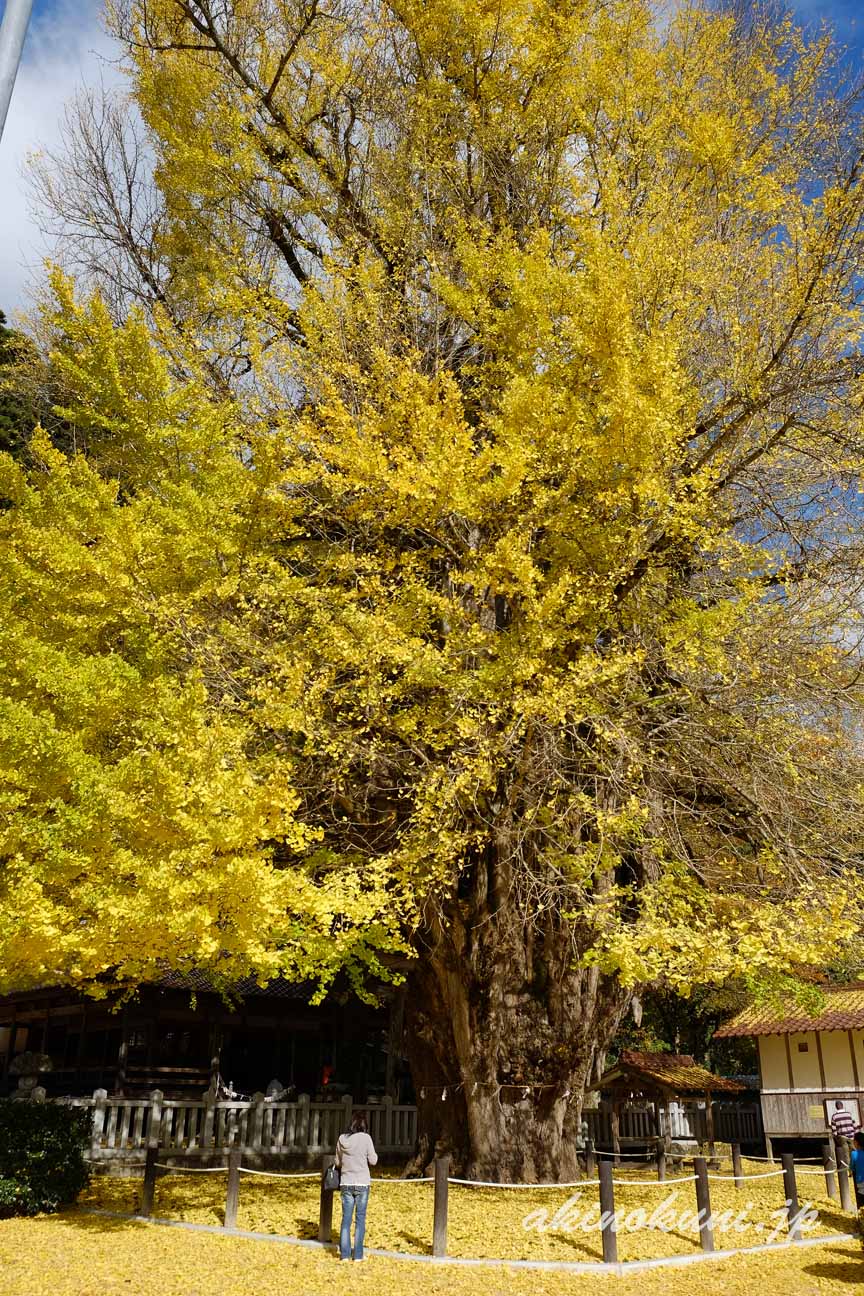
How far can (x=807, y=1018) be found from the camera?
16359 millimetres

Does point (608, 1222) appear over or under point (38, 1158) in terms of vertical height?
under

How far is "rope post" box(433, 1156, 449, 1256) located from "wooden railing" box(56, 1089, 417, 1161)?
5.36 metres

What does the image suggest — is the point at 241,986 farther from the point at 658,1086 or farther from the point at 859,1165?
the point at 859,1165

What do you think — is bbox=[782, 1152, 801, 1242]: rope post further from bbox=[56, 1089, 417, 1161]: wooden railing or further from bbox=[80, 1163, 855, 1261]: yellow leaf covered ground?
bbox=[56, 1089, 417, 1161]: wooden railing

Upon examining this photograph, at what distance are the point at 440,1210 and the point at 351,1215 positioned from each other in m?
0.74

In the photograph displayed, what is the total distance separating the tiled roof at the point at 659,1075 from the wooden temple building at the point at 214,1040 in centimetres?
402

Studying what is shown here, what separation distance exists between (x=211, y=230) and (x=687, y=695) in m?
10.1

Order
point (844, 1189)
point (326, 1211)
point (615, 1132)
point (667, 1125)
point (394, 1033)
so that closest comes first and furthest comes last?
point (326, 1211), point (844, 1189), point (615, 1132), point (394, 1033), point (667, 1125)

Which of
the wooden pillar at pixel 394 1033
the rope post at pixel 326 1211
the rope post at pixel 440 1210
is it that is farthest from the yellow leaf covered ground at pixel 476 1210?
the wooden pillar at pixel 394 1033

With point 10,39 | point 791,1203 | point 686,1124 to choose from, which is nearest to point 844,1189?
point 791,1203

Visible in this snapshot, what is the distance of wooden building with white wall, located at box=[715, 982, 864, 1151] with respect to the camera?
15.9 m

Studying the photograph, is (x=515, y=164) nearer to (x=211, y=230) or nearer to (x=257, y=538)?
(x=211, y=230)

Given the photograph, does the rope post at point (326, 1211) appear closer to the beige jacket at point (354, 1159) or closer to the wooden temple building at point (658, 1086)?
the beige jacket at point (354, 1159)

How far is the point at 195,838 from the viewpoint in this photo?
22.4ft
